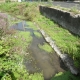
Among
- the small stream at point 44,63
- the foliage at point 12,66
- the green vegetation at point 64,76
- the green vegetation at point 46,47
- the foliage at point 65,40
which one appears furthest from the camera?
the green vegetation at point 46,47

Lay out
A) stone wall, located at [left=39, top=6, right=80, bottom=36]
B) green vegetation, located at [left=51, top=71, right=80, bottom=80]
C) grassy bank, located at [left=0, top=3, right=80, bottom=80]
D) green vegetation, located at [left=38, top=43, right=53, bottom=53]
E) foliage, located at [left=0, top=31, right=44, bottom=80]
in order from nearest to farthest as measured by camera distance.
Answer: foliage, located at [left=0, top=31, right=44, bottom=80], green vegetation, located at [left=51, top=71, right=80, bottom=80], grassy bank, located at [left=0, top=3, right=80, bottom=80], green vegetation, located at [left=38, top=43, right=53, bottom=53], stone wall, located at [left=39, top=6, right=80, bottom=36]

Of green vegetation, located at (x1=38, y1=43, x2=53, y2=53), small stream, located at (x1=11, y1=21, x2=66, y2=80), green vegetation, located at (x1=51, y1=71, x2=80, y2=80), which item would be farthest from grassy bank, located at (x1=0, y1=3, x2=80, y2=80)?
small stream, located at (x1=11, y1=21, x2=66, y2=80)

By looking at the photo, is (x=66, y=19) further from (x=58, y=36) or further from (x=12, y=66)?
(x=12, y=66)

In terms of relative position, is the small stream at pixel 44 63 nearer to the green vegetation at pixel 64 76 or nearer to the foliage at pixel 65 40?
the green vegetation at pixel 64 76

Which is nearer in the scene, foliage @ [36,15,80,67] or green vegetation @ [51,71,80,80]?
green vegetation @ [51,71,80,80]

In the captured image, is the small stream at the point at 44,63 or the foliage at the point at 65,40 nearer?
the small stream at the point at 44,63

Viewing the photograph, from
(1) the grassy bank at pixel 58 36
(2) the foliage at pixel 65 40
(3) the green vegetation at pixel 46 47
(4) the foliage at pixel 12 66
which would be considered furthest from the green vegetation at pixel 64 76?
(3) the green vegetation at pixel 46 47

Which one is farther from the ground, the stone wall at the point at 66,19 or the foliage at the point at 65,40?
the stone wall at the point at 66,19

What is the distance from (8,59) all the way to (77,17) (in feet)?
20.7

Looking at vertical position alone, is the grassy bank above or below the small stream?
above

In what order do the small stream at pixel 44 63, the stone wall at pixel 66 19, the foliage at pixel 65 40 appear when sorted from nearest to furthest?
the small stream at pixel 44 63 < the foliage at pixel 65 40 < the stone wall at pixel 66 19

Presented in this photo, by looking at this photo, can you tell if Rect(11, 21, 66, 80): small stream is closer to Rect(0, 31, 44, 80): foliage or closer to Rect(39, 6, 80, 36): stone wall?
Rect(0, 31, 44, 80): foliage

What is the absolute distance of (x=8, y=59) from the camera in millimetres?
5195

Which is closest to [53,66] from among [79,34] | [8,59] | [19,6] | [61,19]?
[8,59]
